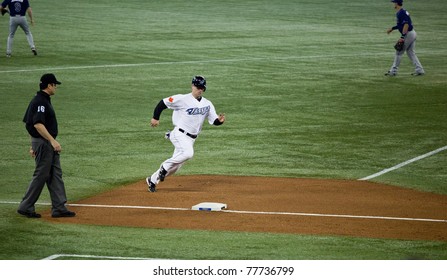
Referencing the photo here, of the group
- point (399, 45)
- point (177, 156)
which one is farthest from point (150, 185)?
point (399, 45)

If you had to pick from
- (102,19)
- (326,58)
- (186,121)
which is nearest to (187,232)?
(186,121)

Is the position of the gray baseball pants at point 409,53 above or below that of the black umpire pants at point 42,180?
below

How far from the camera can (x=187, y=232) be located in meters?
13.0

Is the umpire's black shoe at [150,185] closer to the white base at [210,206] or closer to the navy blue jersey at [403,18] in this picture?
the white base at [210,206]

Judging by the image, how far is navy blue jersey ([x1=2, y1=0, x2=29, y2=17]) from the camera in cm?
3083

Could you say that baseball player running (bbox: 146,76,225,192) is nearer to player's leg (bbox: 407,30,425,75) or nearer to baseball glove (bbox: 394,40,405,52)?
baseball glove (bbox: 394,40,405,52)

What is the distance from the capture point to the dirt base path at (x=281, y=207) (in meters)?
13.2

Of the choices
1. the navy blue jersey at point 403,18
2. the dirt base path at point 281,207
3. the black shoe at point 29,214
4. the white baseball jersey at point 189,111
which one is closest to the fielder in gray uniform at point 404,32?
the navy blue jersey at point 403,18

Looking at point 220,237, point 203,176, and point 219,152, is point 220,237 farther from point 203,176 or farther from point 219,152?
point 219,152

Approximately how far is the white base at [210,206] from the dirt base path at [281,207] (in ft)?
0.43

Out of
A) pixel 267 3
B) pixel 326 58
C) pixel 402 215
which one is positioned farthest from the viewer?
pixel 267 3

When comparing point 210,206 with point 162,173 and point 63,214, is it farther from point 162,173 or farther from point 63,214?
point 63,214

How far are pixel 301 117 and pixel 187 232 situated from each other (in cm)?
1035

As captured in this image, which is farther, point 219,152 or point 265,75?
point 265,75
